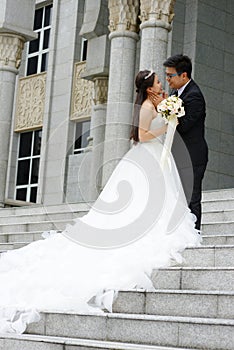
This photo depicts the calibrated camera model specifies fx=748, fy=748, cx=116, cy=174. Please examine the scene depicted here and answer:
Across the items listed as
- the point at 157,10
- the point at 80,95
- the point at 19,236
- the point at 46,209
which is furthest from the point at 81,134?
the point at 19,236

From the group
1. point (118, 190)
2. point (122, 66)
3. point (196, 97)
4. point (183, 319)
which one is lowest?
point (183, 319)

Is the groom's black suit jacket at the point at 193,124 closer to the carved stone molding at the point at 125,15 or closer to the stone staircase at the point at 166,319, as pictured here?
the stone staircase at the point at 166,319

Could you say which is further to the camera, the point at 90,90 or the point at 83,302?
the point at 90,90

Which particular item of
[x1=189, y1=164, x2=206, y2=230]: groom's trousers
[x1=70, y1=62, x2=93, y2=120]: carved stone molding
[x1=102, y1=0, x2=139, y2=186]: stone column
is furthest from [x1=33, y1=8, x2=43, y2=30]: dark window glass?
[x1=189, y1=164, x2=206, y2=230]: groom's trousers

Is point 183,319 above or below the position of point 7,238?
below

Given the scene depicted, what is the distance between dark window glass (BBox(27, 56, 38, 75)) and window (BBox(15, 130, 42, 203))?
2273 millimetres

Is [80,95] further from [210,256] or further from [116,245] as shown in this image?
[210,256]

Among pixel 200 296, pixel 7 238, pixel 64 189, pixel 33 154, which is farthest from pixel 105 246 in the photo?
A: pixel 33 154

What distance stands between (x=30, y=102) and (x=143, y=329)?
21249 mm

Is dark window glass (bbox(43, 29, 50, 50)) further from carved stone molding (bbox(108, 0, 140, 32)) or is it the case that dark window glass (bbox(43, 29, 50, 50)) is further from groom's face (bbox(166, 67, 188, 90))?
groom's face (bbox(166, 67, 188, 90))

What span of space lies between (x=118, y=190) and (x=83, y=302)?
175cm

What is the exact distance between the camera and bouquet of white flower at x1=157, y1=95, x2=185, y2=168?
7.87 meters

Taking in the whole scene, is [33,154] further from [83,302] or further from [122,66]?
[83,302]

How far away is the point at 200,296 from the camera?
20.2 feet
